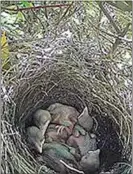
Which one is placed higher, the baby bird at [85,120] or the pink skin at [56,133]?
the baby bird at [85,120]

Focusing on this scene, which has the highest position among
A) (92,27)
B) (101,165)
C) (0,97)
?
(92,27)

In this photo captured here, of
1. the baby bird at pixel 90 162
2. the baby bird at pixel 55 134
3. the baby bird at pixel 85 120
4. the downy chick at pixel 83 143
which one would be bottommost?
the baby bird at pixel 90 162

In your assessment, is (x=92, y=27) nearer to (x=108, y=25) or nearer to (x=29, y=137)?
(x=108, y=25)

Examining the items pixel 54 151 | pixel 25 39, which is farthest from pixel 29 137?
pixel 25 39

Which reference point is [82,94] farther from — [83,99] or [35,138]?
[35,138]

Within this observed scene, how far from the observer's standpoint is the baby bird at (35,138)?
0.81 meters

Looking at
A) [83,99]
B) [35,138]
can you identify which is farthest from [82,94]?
[35,138]

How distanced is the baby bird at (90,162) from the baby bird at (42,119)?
0.09 m

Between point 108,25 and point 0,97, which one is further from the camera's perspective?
point 108,25

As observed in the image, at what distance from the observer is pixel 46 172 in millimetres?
771

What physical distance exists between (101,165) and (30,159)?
13 centimetres

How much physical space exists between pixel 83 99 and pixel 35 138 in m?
0.14

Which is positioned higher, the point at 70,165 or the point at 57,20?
the point at 57,20

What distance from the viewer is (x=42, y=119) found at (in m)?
0.85
